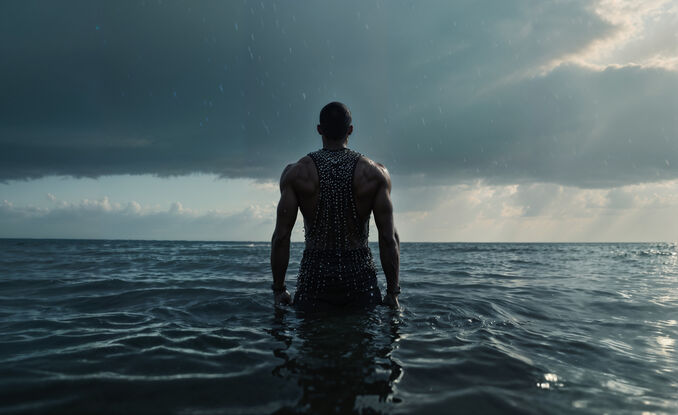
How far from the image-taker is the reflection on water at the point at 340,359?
7.75 ft

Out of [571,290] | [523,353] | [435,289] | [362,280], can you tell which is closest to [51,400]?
[362,280]

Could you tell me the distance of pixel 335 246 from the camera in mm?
4453

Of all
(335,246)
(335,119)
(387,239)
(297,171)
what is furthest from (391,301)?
(335,119)

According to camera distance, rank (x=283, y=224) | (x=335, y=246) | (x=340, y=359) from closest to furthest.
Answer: (x=340, y=359), (x=283, y=224), (x=335, y=246)

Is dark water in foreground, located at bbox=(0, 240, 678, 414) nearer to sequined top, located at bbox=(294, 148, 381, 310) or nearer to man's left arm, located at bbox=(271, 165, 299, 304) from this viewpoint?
sequined top, located at bbox=(294, 148, 381, 310)

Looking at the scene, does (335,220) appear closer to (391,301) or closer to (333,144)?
→ (333,144)

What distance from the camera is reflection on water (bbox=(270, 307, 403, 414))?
2363 mm

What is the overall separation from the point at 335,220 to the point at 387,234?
2.14 ft

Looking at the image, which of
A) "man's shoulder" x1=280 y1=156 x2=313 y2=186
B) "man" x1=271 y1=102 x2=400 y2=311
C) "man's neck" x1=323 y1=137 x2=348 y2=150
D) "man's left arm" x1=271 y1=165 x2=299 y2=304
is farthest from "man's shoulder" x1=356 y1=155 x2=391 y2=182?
"man's left arm" x1=271 y1=165 x2=299 y2=304

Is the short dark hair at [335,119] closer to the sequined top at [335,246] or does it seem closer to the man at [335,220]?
the man at [335,220]

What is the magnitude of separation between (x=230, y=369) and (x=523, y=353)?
2.80m

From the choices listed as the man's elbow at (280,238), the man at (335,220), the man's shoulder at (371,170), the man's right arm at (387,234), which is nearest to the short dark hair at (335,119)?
the man at (335,220)

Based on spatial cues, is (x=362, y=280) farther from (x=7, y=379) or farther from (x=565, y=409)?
(x=7, y=379)

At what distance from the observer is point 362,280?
→ 4492 mm
